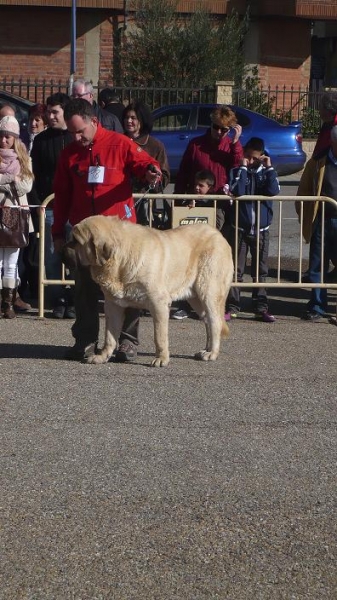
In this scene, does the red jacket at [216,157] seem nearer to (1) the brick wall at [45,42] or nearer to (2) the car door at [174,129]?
(2) the car door at [174,129]

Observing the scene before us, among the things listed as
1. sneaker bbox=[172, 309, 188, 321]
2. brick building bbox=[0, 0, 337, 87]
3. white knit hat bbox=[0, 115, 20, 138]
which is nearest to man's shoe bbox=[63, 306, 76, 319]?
sneaker bbox=[172, 309, 188, 321]

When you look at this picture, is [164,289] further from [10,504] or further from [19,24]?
[19,24]

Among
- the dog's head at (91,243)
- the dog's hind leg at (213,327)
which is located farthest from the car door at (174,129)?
the dog's head at (91,243)

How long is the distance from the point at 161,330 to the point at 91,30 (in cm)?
2531

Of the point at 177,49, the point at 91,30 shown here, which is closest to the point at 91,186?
the point at 177,49

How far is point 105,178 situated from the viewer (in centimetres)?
831

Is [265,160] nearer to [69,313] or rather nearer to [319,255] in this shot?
[319,255]

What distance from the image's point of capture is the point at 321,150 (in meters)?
11.1

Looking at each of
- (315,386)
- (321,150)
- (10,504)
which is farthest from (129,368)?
(321,150)

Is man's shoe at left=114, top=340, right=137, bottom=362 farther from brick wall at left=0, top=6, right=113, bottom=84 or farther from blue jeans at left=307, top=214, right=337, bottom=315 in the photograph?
brick wall at left=0, top=6, right=113, bottom=84

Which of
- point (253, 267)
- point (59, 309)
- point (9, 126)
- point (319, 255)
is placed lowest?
point (59, 309)

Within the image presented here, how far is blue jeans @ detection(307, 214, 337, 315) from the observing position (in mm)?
10977

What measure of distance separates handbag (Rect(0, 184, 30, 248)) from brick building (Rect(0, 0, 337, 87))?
22.0 m

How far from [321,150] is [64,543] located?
684cm
